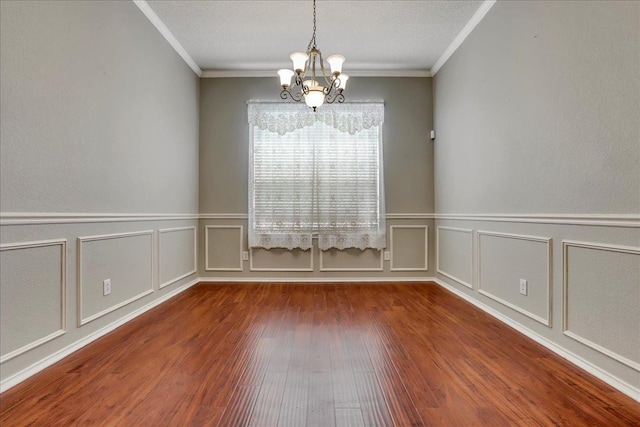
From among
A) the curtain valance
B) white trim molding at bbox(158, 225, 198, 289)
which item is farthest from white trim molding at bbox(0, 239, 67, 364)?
the curtain valance

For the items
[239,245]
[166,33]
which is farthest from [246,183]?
[166,33]

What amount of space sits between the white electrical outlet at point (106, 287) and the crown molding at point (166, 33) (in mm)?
2394

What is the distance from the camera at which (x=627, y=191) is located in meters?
1.75

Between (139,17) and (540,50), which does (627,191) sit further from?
(139,17)

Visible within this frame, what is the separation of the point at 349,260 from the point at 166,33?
3.33m

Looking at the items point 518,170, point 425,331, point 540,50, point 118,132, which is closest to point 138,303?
point 118,132

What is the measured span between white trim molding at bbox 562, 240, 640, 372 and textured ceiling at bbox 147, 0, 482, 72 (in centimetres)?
235

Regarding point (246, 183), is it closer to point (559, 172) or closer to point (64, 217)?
point (64, 217)

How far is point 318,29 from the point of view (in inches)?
139

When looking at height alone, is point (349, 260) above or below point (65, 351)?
above

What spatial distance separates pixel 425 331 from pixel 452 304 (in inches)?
37.2

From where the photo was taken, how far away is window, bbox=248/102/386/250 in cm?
448

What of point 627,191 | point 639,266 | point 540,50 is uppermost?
point 540,50

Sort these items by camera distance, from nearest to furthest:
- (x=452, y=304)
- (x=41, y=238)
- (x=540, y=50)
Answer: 1. (x=41, y=238)
2. (x=540, y=50)
3. (x=452, y=304)
